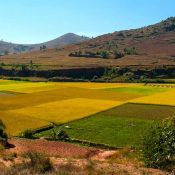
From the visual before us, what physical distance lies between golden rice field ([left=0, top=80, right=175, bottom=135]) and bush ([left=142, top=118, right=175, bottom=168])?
2393cm

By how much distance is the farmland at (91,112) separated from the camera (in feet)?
174

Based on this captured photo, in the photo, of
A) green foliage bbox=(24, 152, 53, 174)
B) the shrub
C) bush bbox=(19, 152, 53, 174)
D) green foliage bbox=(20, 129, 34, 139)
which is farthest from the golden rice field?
bush bbox=(19, 152, 53, 174)

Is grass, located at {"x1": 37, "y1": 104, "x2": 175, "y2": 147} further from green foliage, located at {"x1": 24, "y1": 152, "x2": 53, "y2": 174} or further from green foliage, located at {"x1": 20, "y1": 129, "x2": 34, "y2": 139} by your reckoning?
green foliage, located at {"x1": 24, "y1": 152, "x2": 53, "y2": 174}

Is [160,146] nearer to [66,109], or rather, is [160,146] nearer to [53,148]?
[53,148]

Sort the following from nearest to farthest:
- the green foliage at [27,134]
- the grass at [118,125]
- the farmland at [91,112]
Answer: the grass at [118,125], the green foliage at [27,134], the farmland at [91,112]

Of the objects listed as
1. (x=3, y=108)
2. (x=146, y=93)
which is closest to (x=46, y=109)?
(x=3, y=108)

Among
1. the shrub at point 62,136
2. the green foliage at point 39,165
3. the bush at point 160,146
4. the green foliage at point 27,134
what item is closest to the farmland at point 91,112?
the shrub at point 62,136

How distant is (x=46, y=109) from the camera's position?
70812mm

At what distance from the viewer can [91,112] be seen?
2687 inches

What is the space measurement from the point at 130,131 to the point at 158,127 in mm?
18779

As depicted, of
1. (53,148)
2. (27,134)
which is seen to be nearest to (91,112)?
(27,134)

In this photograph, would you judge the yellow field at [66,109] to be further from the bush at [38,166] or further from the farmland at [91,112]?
the bush at [38,166]

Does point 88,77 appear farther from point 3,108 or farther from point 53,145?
point 53,145

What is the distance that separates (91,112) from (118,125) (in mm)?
11433
